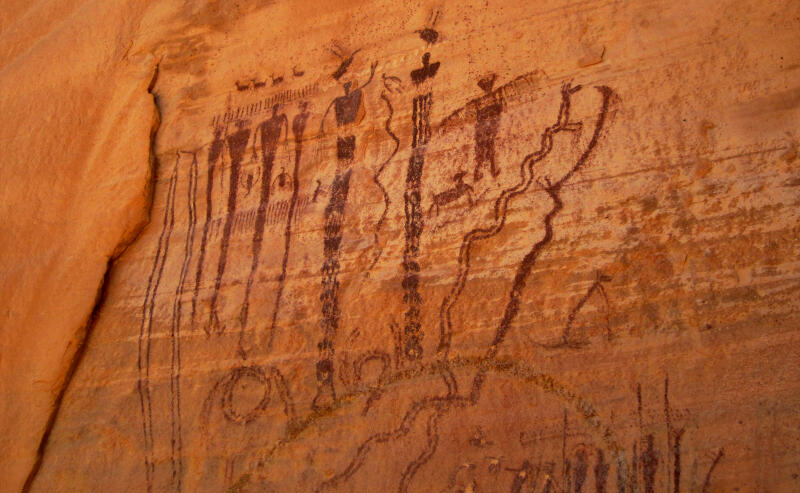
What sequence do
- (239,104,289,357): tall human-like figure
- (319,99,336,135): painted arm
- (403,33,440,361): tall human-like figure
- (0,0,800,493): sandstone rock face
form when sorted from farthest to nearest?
1. (319,99,336,135): painted arm
2. (239,104,289,357): tall human-like figure
3. (403,33,440,361): tall human-like figure
4. (0,0,800,493): sandstone rock face

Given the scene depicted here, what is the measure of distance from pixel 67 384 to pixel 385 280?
55.4 inches

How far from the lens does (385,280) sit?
2.31 meters

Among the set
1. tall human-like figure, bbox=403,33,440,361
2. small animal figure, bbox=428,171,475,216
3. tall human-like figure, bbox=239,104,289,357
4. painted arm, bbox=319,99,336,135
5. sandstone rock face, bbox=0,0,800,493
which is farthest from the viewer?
painted arm, bbox=319,99,336,135

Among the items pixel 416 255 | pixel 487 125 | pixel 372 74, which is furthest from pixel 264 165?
pixel 487 125

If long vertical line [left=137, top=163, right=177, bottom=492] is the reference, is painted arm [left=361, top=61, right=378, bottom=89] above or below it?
above

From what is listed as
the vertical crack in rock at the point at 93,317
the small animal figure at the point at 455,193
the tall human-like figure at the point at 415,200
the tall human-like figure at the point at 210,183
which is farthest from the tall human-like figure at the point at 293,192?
the vertical crack in rock at the point at 93,317

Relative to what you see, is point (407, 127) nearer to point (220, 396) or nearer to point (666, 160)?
point (666, 160)

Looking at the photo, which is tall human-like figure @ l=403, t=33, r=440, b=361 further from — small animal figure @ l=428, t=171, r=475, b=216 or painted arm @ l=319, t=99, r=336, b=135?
painted arm @ l=319, t=99, r=336, b=135

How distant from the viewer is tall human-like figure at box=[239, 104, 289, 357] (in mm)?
2512

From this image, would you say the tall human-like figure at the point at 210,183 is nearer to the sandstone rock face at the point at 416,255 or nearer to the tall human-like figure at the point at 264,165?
the sandstone rock face at the point at 416,255

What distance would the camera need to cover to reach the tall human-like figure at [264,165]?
251 cm

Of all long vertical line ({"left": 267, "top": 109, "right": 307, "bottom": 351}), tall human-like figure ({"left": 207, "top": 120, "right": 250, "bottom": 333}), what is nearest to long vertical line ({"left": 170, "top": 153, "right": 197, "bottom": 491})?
tall human-like figure ({"left": 207, "top": 120, "right": 250, "bottom": 333})

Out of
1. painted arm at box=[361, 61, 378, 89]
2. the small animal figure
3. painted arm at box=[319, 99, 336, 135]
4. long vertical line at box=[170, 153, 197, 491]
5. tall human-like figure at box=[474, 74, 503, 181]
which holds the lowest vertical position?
long vertical line at box=[170, 153, 197, 491]

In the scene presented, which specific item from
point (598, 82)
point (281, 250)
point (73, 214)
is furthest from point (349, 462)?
point (73, 214)
